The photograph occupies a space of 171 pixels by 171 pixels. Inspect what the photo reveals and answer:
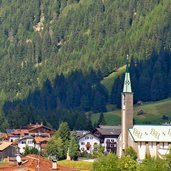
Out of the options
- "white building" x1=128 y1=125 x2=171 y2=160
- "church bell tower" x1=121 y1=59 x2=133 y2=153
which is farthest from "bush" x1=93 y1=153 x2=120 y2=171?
"church bell tower" x1=121 y1=59 x2=133 y2=153

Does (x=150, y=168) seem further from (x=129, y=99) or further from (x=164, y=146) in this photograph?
(x=129, y=99)

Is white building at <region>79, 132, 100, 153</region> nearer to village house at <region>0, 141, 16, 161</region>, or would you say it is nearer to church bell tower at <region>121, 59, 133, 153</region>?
village house at <region>0, 141, 16, 161</region>

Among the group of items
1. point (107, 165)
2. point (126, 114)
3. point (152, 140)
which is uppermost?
point (126, 114)

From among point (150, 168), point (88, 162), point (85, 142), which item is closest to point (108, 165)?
point (150, 168)

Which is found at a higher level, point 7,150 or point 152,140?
point 152,140

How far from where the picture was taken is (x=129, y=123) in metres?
162

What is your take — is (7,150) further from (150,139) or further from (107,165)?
(107,165)

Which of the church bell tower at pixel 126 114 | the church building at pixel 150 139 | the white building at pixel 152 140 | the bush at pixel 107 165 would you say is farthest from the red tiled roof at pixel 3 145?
the bush at pixel 107 165

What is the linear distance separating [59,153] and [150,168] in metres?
57.9

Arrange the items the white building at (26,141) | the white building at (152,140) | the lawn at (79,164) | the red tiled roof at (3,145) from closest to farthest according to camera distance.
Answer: the lawn at (79,164), the white building at (152,140), the red tiled roof at (3,145), the white building at (26,141)

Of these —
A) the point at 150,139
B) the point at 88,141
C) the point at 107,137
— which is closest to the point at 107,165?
the point at 150,139

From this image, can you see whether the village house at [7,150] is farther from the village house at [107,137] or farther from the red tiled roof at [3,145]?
the village house at [107,137]

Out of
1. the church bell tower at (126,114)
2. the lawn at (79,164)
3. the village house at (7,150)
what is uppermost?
the church bell tower at (126,114)

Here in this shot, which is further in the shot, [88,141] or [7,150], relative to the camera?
[88,141]
